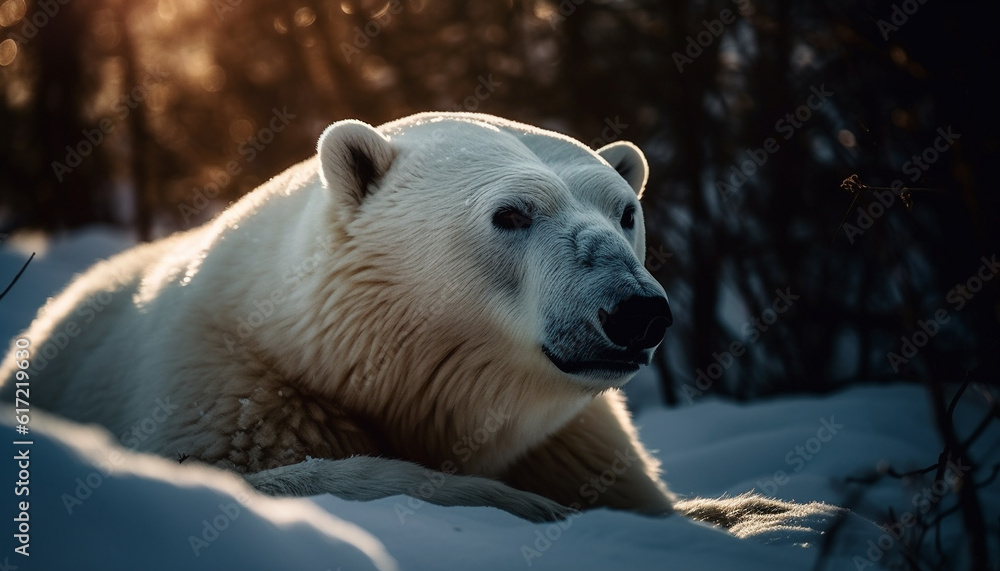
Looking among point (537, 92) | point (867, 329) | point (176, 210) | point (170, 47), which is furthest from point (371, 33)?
point (176, 210)

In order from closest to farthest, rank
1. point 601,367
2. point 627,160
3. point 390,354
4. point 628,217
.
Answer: point 601,367, point 390,354, point 628,217, point 627,160

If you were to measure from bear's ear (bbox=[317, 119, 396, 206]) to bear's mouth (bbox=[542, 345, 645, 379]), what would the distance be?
923mm

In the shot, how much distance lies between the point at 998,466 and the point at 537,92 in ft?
17.6

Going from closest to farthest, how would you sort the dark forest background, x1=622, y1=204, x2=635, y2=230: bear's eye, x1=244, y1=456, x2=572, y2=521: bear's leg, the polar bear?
x1=244, y1=456, x2=572, y2=521: bear's leg, the polar bear, x1=622, y1=204, x2=635, y2=230: bear's eye, the dark forest background

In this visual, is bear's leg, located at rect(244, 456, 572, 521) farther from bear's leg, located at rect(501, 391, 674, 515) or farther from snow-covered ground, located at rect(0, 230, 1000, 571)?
bear's leg, located at rect(501, 391, 674, 515)

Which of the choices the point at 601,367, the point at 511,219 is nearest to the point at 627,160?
the point at 511,219

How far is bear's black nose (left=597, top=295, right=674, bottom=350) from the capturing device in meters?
2.44

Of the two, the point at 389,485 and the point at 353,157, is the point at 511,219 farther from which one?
the point at 389,485

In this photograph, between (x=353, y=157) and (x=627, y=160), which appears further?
(x=627, y=160)

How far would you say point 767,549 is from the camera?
208cm

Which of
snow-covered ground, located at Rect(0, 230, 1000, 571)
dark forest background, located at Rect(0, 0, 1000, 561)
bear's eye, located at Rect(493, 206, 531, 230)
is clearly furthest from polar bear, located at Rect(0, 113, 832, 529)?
dark forest background, located at Rect(0, 0, 1000, 561)

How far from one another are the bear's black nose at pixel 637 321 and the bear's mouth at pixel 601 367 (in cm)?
10

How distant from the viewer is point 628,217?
3090 mm

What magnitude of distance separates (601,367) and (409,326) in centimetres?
66
